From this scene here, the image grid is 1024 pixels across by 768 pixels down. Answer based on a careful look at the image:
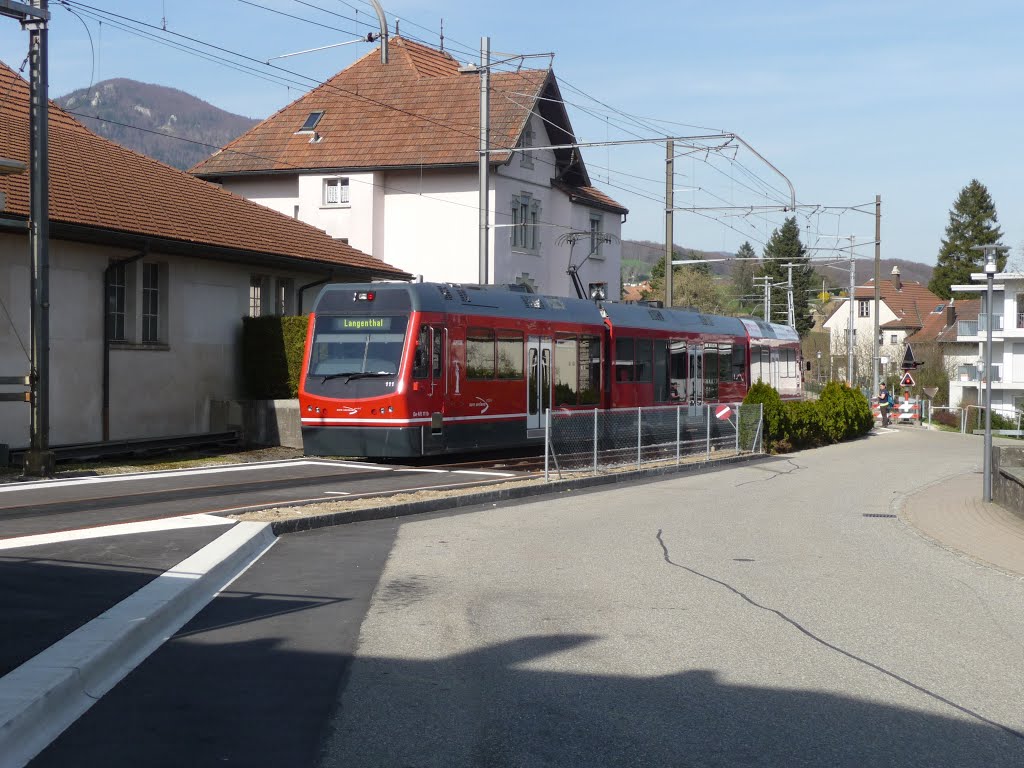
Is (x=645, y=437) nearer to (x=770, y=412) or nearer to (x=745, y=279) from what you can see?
(x=770, y=412)

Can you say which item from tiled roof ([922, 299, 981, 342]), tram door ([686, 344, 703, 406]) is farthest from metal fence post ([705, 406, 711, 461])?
tiled roof ([922, 299, 981, 342])

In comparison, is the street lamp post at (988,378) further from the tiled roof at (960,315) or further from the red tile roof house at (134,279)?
the tiled roof at (960,315)

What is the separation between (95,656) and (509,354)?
17.5m

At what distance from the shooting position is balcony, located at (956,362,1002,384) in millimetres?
68375

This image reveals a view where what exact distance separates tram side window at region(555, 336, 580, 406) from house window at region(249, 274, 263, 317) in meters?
8.09

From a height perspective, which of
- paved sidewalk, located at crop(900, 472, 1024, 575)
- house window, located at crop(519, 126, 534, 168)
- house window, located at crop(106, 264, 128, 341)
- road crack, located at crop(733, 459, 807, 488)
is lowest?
road crack, located at crop(733, 459, 807, 488)

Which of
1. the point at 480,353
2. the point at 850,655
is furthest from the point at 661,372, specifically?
the point at 850,655

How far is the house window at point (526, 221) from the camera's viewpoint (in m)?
43.8

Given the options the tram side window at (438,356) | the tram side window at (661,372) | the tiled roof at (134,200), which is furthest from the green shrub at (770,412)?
the tram side window at (438,356)

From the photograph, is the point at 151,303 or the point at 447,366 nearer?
the point at 447,366

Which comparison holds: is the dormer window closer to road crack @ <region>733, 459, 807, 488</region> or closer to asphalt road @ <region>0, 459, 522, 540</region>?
road crack @ <region>733, 459, 807, 488</region>

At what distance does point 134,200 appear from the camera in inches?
1009

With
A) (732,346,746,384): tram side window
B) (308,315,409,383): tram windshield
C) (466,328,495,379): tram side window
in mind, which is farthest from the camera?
(732,346,746,384): tram side window

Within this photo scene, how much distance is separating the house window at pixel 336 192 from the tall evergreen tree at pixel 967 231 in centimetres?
8580
